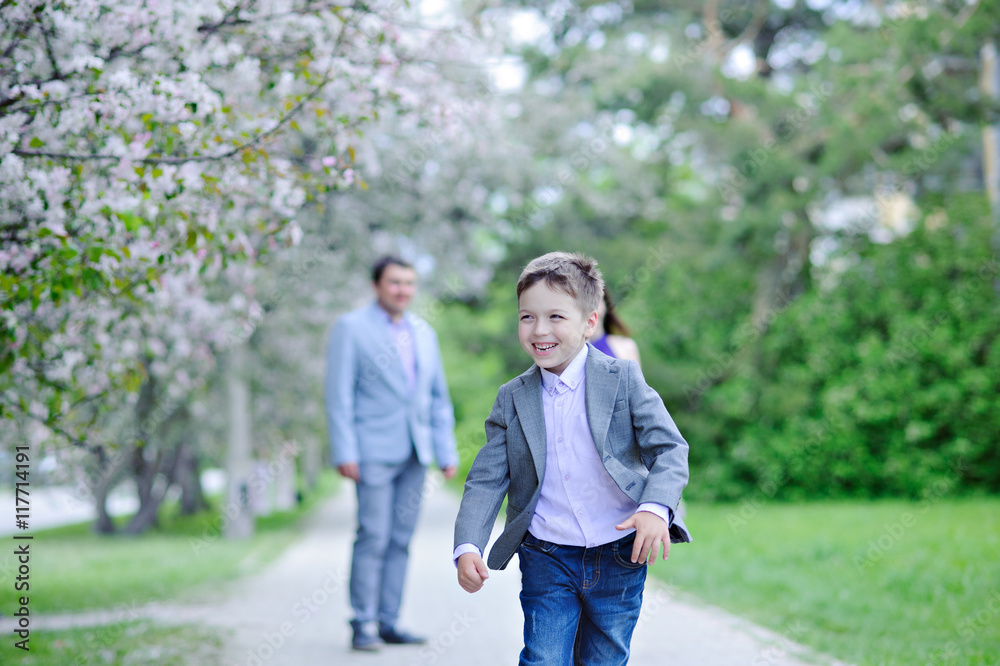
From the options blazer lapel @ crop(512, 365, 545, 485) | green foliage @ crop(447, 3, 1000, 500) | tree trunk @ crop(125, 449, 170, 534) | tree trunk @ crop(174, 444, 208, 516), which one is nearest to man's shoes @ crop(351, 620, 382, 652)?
blazer lapel @ crop(512, 365, 545, 485)

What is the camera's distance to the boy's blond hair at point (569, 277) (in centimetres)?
295

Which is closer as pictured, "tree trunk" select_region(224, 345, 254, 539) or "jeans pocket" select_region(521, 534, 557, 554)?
"jeans pocket" select_region(521, 534, 557, 554)

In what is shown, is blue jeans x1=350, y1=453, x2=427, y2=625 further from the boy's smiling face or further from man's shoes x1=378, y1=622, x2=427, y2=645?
the boy's smiling face

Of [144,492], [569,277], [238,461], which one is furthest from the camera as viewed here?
[144,492]

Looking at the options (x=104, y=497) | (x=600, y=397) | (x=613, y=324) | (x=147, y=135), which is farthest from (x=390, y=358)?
(x=104, y=497)

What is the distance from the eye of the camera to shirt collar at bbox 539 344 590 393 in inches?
121

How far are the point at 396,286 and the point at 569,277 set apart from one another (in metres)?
2.99

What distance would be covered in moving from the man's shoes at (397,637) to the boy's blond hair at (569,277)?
3.23 meters

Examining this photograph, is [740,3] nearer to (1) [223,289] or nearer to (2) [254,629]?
(1) [223,289]

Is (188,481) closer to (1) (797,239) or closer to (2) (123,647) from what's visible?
(1) (797,239)

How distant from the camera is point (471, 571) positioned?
111 inches

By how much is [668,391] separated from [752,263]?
253 cm

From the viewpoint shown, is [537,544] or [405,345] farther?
[405,345]

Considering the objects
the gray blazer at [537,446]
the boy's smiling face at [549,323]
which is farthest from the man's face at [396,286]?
the boy's smiling face at [549,323]
